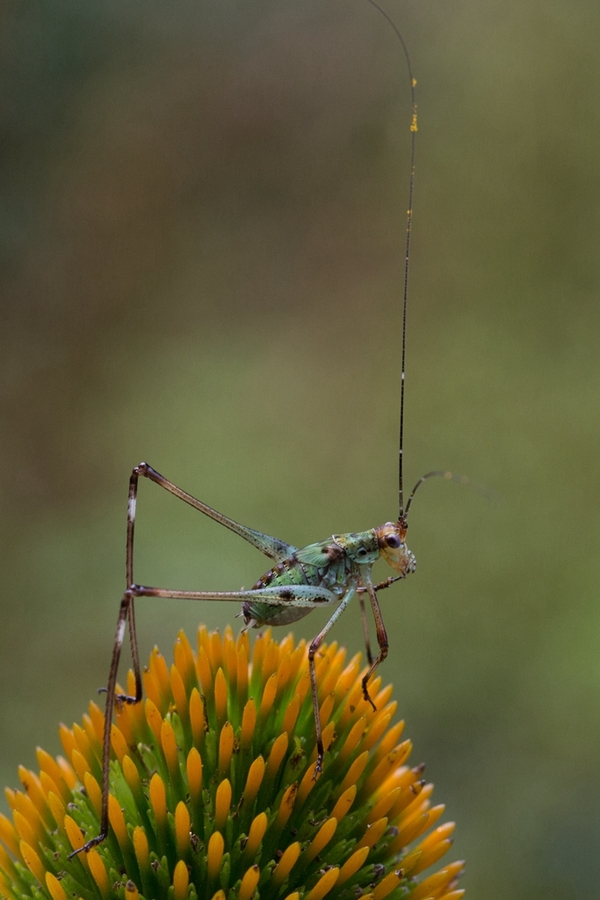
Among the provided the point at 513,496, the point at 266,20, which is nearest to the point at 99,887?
the point at 513,496

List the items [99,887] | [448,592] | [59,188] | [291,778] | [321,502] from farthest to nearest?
[59,188] < [321,502] < [448,592] < [291,778] < [99,887]

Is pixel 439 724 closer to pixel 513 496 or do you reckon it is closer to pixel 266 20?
pixel 513 496

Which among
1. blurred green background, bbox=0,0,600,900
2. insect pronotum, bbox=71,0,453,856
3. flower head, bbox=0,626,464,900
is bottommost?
flower head, bbox=0,626,464,900

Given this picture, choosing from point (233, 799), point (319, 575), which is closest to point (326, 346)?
point (319, 575)

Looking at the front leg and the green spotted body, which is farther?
the green spotted body

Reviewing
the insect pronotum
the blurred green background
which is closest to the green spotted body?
the insect pronotum

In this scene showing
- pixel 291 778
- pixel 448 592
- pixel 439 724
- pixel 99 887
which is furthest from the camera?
pixel 448 592

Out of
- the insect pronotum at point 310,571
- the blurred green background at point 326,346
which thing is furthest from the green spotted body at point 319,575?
the blurred green background at point 326,346

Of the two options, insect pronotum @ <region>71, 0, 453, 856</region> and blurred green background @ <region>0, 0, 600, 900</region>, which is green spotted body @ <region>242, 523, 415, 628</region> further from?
blurred green background @ <region>0, 0, 600, 900</region>
